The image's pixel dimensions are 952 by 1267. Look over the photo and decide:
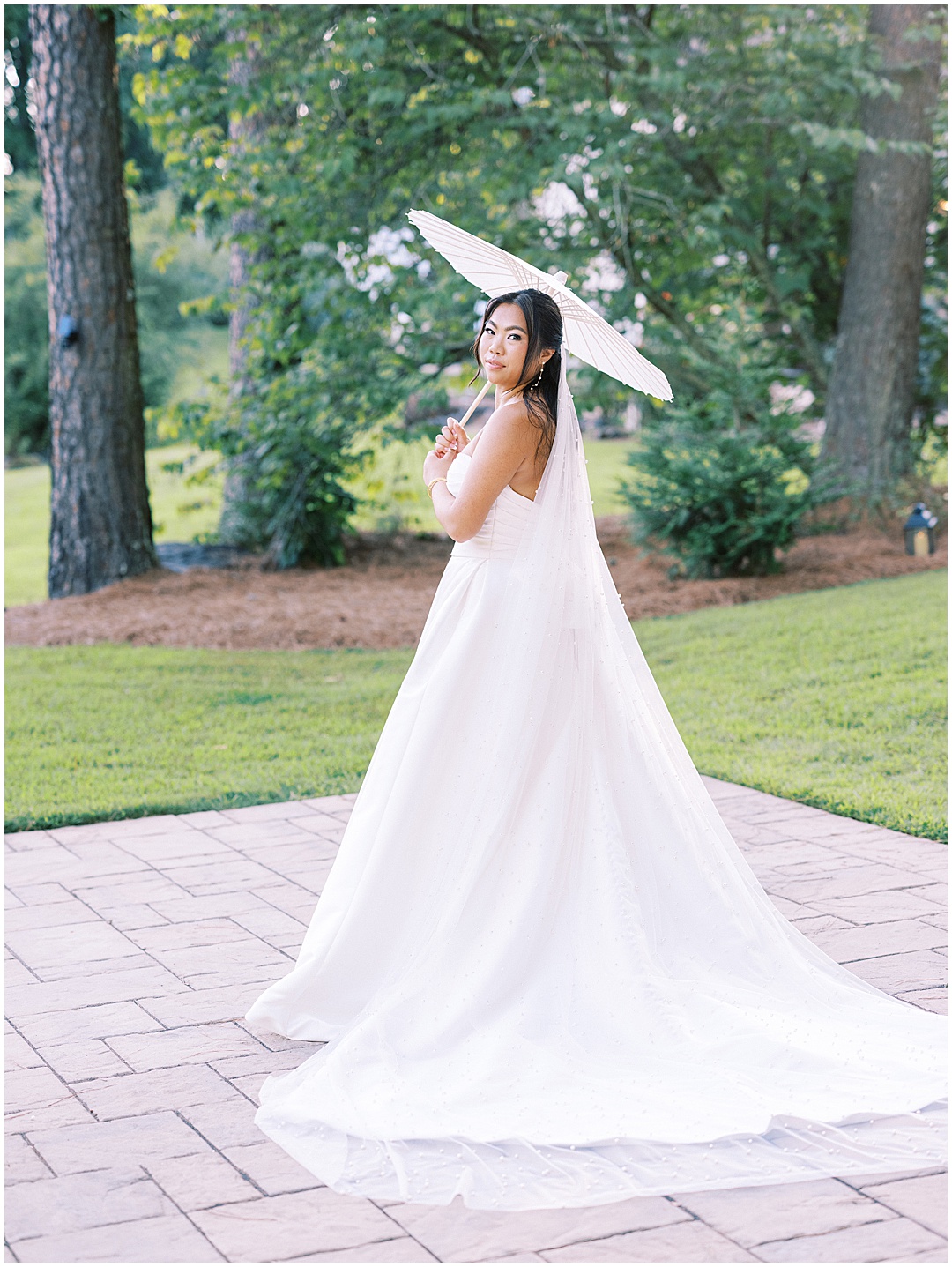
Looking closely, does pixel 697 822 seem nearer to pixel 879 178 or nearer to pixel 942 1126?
pixel 942 1126

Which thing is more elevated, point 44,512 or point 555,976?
point 44,512

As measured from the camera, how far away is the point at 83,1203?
2656 millimetres

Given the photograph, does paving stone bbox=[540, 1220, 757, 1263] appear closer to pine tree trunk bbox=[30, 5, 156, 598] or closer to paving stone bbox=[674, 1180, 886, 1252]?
paving stone bbox=[674, 1180, 886, 1252]

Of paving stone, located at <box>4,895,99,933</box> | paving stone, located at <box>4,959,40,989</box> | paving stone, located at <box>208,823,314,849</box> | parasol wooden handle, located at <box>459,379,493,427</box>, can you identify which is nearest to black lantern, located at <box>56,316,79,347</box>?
paving stone, located at <box>208,823,314,849</box>

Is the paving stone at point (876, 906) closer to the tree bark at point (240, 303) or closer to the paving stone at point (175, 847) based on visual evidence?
the paving stone at point (175, 847)

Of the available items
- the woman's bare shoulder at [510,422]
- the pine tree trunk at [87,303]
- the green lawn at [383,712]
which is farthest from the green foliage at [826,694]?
the pine tree trunk at [87,303]

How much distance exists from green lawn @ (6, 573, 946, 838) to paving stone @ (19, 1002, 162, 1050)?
2.18 meters

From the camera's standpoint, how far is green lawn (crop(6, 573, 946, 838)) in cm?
611

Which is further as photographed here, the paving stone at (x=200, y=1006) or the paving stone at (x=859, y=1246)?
the paving stone at (x=200, y=1006)

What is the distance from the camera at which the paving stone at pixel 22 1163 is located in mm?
2773

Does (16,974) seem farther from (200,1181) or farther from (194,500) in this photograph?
(194,500)

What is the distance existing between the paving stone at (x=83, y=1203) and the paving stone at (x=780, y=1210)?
1.10 m

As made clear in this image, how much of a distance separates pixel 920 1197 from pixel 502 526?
1920 mm

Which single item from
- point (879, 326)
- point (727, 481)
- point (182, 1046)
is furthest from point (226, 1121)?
point (879, 326)
